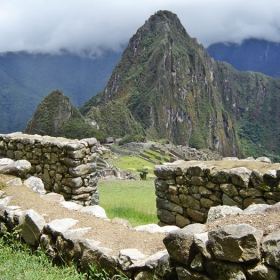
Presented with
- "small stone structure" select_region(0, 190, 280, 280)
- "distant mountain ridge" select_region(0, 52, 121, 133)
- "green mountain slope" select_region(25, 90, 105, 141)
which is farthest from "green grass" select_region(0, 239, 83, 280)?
"green mountain slope" select_region(25, 90, 105, 141)

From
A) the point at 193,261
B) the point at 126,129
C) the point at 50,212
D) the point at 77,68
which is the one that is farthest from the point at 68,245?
the point at 77,68

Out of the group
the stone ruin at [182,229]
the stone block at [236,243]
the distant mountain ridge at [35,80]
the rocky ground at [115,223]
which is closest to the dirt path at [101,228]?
the rocky ground at [115,223]

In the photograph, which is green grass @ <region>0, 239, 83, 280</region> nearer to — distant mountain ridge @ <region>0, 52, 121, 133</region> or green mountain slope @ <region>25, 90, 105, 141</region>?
distant mountain ridge @ <region>0, 52, 121, 133</region>

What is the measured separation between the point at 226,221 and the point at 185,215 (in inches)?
170

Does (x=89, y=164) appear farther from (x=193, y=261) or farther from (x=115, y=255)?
(x=193, y=261)

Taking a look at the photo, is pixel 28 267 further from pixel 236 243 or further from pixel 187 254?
pixel 236 243

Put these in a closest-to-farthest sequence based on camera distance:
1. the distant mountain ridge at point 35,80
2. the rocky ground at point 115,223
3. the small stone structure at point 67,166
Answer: the rocky ground at point 115,223
the small stone structure at point 67,166
the distant mountain ridge at point 35,80

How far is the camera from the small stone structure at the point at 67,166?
949 cm

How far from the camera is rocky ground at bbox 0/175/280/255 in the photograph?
11.6ft

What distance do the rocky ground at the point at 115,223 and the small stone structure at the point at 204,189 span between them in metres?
2.66

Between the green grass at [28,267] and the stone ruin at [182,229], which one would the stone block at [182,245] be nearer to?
the stone ruin at [182,229]

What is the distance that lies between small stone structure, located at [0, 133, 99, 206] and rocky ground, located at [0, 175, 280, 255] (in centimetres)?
266

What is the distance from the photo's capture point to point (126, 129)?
13850cm

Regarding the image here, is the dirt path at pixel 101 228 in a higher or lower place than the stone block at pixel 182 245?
lower
